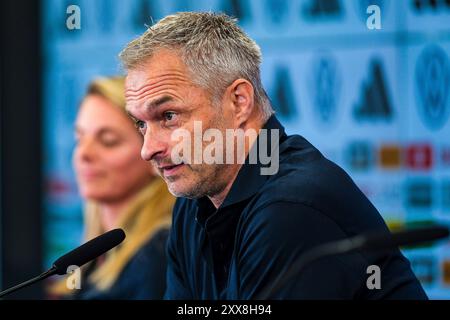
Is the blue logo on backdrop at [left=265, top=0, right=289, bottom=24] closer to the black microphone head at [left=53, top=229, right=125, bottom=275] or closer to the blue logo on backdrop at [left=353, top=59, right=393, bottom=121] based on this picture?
the blue logo on backdrop at [left=353, top=59, right=393, bottom=121]

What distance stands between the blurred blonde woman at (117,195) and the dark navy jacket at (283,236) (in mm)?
511

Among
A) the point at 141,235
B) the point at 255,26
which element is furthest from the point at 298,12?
the point at 141,235

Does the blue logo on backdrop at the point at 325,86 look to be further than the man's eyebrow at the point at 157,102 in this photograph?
Yes

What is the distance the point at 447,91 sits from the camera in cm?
218

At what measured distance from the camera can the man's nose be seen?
1.72m

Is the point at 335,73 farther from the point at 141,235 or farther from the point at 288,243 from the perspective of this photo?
the point at 288,243

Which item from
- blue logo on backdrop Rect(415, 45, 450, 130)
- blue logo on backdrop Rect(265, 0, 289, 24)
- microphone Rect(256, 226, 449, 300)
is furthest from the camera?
blue logo on backdrop Rect(265, 0, 289, 24)

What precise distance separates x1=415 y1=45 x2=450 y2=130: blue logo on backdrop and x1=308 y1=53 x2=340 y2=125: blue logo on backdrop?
0.69ft

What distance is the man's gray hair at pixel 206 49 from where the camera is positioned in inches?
65.6

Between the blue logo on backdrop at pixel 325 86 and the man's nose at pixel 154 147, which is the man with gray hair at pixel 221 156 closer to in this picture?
the man's nose at pixel 154 147

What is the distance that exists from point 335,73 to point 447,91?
29cm

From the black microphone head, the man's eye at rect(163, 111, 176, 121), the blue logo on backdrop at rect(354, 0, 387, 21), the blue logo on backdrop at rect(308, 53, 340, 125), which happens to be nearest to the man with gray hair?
the man's eye at rect(163, 111, 176, 121)

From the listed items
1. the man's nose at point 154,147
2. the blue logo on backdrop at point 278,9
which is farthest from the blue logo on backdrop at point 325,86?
the man's nose at point 154,147
